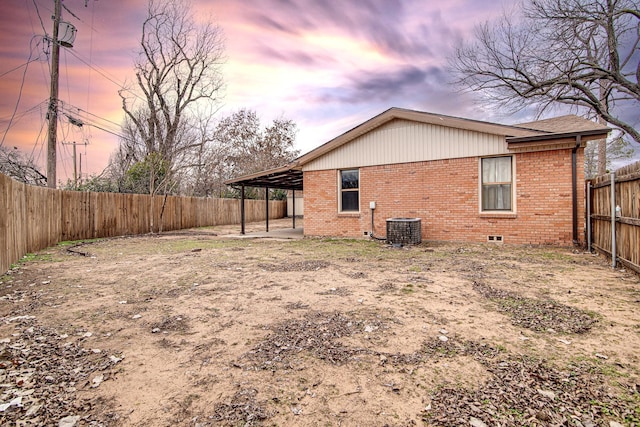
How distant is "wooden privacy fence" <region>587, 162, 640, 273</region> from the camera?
4879 millimetres

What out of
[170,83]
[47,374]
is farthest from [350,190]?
[170,83]

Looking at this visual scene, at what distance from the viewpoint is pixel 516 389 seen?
205 centimetres

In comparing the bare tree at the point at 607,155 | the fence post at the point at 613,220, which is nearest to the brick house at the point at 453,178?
the fence post at the point at 613,220

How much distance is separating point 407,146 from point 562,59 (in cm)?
1035

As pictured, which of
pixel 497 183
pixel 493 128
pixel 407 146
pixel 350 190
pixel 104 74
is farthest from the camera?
pixel 104 74

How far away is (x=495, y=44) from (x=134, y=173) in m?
20.7

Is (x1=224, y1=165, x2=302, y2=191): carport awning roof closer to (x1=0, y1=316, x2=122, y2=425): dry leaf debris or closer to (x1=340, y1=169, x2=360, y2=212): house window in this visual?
(x1=340, y1=169, x2=360, y2=212): house window

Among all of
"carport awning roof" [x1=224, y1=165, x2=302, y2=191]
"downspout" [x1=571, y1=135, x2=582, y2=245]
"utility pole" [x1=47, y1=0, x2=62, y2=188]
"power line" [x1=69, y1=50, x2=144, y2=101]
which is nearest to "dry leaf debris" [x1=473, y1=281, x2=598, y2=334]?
"downspout" [x1=571, y1=135, x2=582, y2=245]

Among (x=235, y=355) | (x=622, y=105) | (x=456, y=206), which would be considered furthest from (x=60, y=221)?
(x=622, y=105)

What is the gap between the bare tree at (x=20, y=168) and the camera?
10.4 metres

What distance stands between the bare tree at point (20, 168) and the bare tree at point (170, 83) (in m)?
7.09

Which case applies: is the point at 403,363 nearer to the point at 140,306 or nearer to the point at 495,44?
the point at 140,306

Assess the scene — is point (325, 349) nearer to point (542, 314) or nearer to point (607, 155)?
point (542, 314)

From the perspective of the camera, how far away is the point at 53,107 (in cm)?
1090
